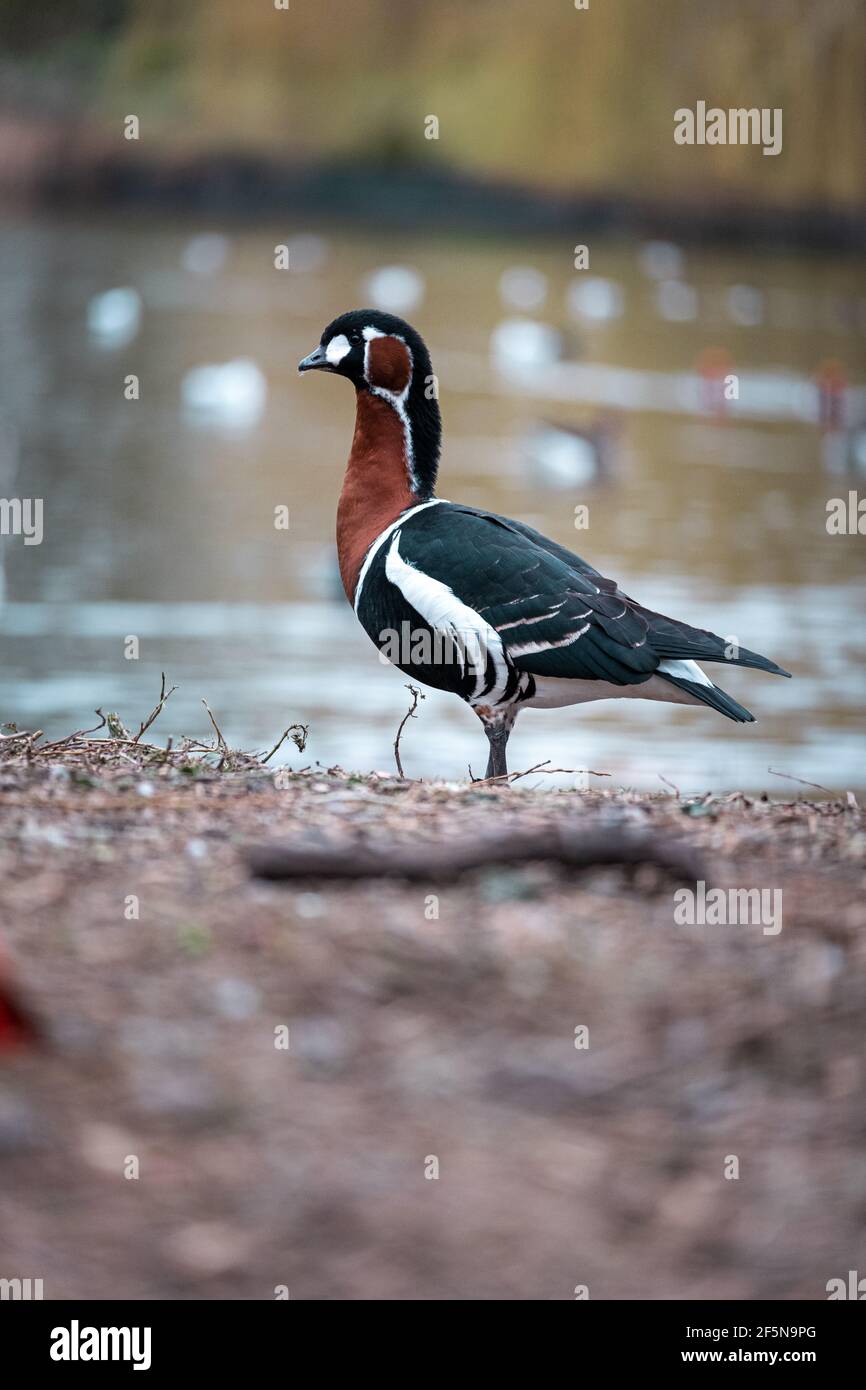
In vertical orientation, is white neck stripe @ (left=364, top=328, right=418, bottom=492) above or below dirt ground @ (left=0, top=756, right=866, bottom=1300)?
above

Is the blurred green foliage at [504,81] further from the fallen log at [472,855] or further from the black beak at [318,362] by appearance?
the fallen log at [472,855]

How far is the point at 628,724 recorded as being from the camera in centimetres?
1434

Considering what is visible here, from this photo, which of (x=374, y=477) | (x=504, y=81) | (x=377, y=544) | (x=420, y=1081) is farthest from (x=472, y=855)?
(x=504, y=81)

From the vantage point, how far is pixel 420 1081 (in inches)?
148

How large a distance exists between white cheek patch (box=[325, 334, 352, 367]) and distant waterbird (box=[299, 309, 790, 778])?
0.10 m

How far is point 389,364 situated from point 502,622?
4.60 feet

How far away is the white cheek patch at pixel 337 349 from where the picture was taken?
25.9ft

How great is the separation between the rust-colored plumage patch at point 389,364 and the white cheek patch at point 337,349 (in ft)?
0.39

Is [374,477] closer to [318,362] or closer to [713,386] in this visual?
[318,362]

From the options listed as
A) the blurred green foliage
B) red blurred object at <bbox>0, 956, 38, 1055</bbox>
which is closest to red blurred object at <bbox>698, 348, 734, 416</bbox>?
the blurred green foliage

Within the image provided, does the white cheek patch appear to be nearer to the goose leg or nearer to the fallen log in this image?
the goose leg

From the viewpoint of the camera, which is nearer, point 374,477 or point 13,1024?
point 13,1024

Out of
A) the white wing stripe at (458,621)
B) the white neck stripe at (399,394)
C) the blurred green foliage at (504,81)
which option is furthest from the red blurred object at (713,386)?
the white wing stripe at (458,621)

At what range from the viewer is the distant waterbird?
704 cm
